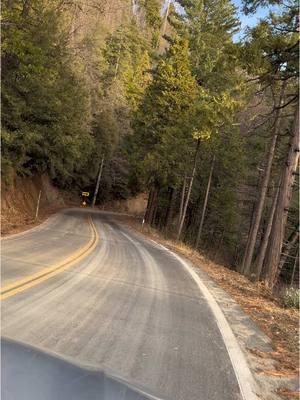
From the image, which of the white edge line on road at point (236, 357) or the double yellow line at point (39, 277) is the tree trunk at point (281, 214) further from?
the double yellow line at point (39, 277)

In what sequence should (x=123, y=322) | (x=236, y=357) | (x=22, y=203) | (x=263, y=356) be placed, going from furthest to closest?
(x=22, y=203) < (x=123, y=322) < (x=263, y=356) < (x=236, y=357)

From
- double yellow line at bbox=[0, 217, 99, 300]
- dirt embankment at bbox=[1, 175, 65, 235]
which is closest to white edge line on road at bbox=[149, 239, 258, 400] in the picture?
double yellow line at bbox=[0, 217, 99, 300]

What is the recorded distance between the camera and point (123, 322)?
6.67 meters

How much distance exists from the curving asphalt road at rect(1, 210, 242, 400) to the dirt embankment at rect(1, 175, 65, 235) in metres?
8.76

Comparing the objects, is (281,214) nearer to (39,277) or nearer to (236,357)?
(39,277)

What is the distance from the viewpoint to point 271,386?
5.11 meters

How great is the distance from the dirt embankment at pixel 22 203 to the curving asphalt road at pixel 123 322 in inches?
345

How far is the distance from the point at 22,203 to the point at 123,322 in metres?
24.3

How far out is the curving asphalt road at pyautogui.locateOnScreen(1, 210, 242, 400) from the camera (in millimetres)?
4852

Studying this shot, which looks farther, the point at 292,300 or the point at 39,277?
the point at 292,300

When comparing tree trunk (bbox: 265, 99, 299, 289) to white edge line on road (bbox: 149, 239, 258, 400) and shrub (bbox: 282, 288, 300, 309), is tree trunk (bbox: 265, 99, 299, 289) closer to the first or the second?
shrub (bbox: 282, 288, 300, 309)

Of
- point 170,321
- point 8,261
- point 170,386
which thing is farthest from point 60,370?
point 8,261

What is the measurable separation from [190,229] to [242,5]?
31.3 metres

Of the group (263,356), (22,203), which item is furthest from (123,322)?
(22,203)
